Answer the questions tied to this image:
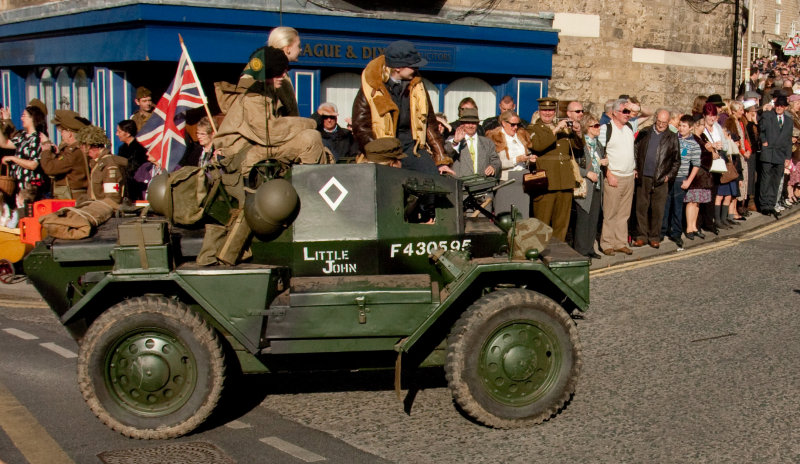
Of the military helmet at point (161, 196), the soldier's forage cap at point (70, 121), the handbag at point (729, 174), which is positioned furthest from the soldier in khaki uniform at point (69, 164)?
the handbag at point (729, 174)

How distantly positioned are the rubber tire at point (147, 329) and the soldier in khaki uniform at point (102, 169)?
213 inches

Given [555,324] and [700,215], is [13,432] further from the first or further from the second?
[700,215]

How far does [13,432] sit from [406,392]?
8.99 ft

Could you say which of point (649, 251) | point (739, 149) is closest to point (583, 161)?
point (649, 251)

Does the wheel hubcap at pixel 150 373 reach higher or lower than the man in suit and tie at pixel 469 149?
lower

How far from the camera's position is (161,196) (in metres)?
6.71

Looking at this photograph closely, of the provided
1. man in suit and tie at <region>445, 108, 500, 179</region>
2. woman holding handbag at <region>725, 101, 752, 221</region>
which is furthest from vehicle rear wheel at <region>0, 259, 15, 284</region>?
woman holding handbag at <region>725, 101, 752, 221</region>

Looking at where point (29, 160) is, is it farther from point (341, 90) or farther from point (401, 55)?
point (401, 55)

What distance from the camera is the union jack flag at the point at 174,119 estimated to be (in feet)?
33.5

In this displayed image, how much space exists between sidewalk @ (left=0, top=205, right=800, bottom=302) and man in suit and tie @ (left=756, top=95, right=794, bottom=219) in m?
0.35

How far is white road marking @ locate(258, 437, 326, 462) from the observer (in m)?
5.98

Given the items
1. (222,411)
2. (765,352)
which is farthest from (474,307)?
(765,352)

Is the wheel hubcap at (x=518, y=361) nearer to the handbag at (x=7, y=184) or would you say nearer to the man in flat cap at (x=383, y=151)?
the man in flat cap at (x=383, y=151)

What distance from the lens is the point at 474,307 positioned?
6.47 metres
